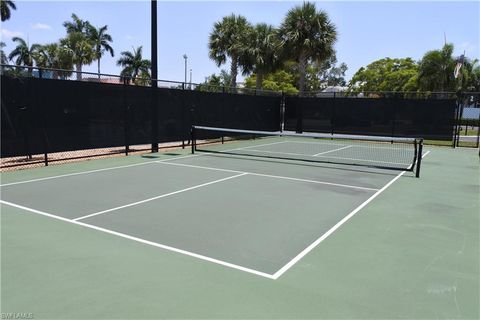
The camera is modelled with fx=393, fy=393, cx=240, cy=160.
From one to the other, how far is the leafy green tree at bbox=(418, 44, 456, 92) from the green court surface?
3103cm

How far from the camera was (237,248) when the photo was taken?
15.7ft

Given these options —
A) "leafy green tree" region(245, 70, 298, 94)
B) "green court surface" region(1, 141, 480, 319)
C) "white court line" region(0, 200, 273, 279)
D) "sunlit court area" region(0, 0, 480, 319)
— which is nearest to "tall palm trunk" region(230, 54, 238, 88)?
"sunlit court area" region(0, 0, 480, 319)

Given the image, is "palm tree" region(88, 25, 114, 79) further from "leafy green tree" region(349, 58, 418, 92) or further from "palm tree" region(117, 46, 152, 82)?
"leafy green tree" region(349, 58, 418, 92)

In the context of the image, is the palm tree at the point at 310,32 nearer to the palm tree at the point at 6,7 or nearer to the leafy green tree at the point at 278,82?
the leafy green tree at the point at 278,82

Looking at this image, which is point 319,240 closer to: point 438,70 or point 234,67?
point 234,67

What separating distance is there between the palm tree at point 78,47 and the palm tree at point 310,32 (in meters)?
33.2

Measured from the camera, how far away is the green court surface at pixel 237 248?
11.4ft

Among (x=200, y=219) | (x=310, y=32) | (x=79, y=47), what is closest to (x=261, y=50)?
(x=310, y=32)

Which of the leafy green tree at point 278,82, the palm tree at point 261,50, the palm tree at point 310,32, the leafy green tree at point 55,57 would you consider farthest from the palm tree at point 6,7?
the palm tree at point 310,32

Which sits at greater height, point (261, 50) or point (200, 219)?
point (261, 50)

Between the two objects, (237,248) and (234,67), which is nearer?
(237,248)

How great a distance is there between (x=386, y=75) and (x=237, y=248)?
59.7 m

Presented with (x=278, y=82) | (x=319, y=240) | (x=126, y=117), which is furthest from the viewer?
(x=278, y=82)

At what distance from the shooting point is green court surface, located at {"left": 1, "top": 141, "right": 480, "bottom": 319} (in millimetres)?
3479
